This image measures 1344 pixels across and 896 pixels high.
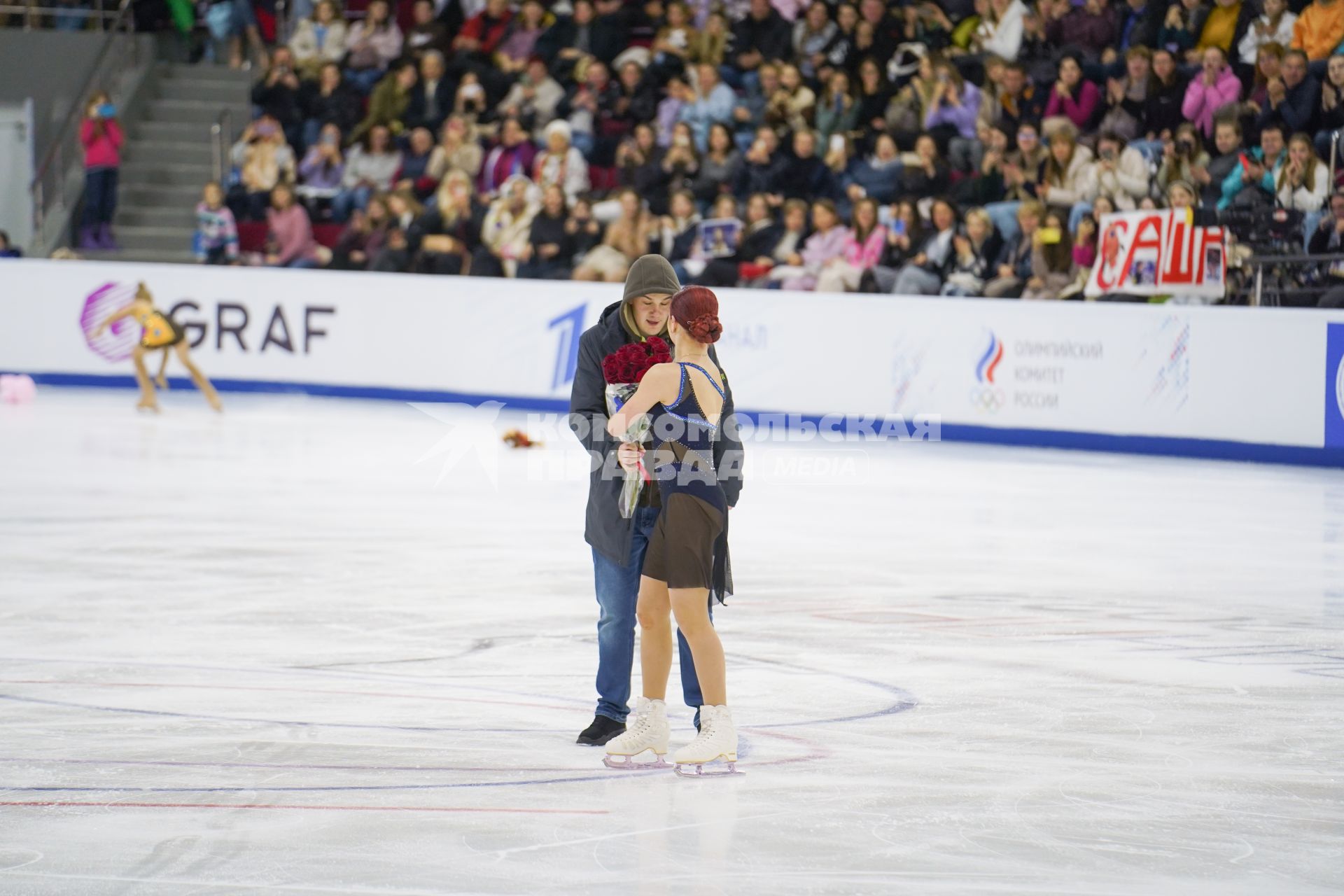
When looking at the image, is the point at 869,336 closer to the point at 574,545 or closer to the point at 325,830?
the point at 574,545

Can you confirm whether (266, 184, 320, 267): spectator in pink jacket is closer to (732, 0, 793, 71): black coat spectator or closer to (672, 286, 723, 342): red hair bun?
(732, 0, 793, 71): black coat spectator

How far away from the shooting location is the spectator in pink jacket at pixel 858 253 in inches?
758

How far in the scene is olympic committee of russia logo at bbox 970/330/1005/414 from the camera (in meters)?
17.8

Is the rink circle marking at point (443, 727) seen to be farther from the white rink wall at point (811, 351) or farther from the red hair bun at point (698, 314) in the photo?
the white rink wall at point (811, 351)

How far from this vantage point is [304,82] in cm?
2459

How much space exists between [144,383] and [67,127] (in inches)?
293

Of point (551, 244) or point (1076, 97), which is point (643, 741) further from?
point (551, 244)

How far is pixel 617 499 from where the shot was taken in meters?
6.29

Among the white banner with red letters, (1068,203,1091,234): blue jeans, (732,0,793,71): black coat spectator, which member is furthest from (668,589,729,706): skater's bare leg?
(732,0,793,71): black coat spectator

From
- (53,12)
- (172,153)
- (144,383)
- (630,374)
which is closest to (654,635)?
(630,374)

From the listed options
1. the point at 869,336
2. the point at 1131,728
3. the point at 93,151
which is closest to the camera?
the point at 1131,728

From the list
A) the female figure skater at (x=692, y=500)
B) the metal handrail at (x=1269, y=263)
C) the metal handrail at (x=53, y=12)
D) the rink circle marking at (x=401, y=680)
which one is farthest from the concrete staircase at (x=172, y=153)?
the female figure skater at (x=692, y=500)

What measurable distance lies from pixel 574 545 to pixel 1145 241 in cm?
773

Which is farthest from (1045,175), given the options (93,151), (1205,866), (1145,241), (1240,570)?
(1205,866)
